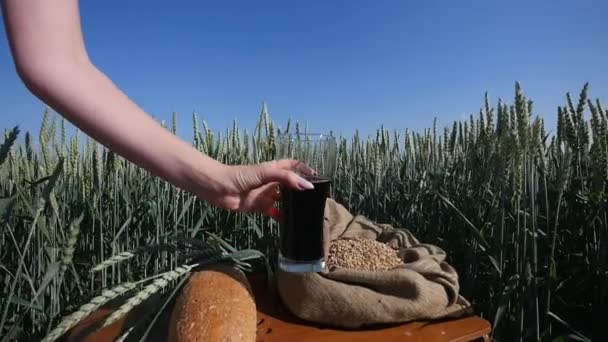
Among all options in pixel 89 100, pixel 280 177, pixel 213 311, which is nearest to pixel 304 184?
pixel 280 177

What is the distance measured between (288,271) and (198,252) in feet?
0.82

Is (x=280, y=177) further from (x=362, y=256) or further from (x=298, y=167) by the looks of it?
(x=362, y=256)

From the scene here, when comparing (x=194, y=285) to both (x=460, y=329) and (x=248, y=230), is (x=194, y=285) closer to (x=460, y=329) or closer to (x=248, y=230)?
(x=460, y=329)

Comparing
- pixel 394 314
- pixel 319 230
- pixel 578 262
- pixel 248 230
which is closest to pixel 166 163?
pixel 319 230

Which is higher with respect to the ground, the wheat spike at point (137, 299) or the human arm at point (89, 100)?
the human arm at point (89, 100)

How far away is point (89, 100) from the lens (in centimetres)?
95

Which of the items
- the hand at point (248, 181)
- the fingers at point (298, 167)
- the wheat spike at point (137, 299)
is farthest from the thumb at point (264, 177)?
the wheat spike at point (137, 299)

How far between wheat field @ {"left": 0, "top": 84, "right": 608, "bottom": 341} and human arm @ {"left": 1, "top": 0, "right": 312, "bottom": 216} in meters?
0.22

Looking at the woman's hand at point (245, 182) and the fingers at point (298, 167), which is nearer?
the woman's hand at point (245, 182)

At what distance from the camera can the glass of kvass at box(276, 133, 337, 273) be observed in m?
1.27

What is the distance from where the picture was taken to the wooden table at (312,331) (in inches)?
50.6

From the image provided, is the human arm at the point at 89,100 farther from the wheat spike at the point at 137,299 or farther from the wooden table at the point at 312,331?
the wooden table at the point at 312,331

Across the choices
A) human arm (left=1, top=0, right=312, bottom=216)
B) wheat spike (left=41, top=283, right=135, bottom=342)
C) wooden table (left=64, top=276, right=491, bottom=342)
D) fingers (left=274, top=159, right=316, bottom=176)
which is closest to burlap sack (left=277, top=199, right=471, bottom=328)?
wooden table (left=64, top=276, right=491, bottom=342)

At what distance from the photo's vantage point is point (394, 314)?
54.5 inches
